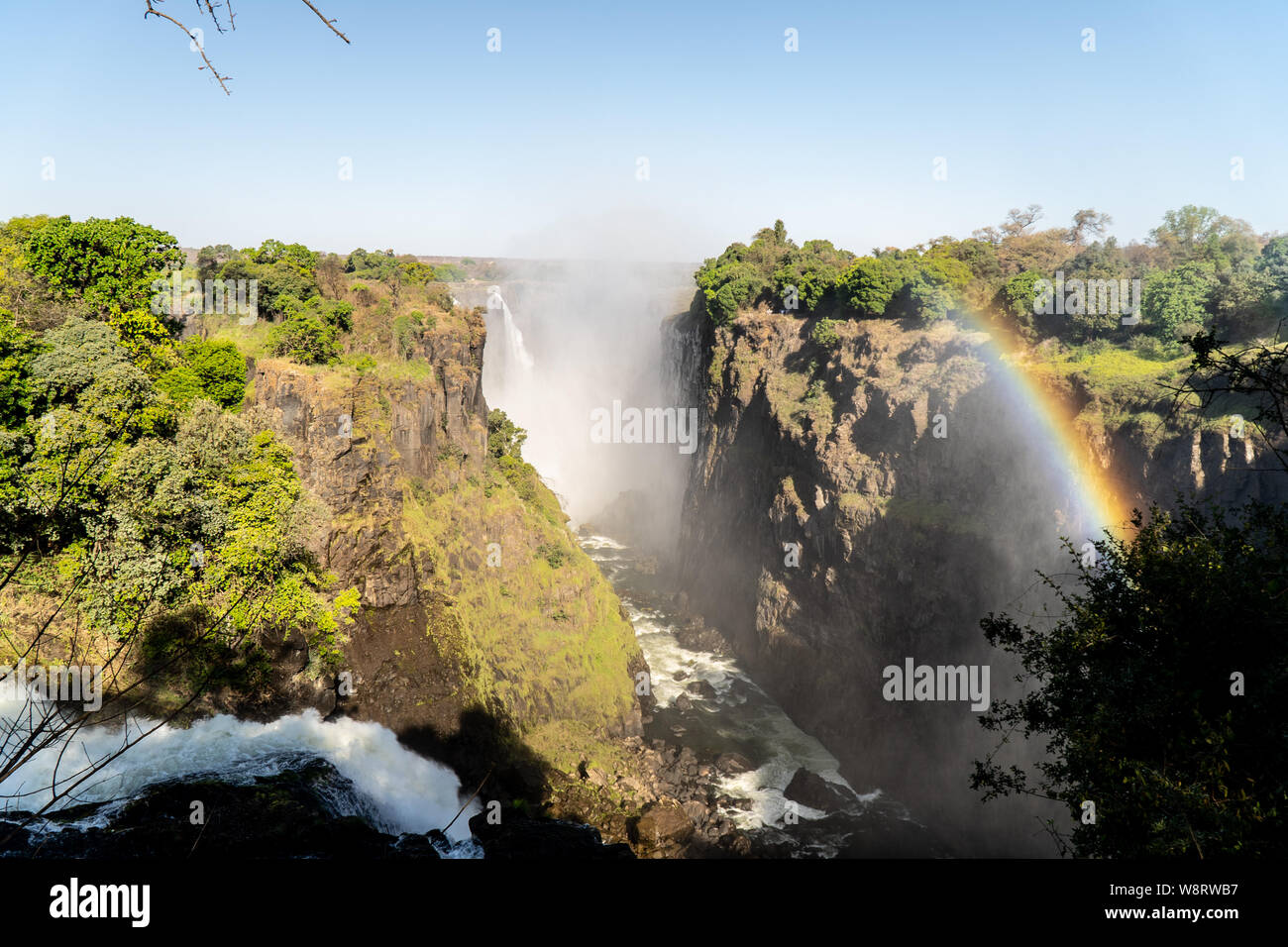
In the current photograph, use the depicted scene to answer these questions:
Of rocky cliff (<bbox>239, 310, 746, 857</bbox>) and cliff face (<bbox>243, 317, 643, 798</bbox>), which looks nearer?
rocky cliff (<bbox>239, 310, 746, 857</bbox>)

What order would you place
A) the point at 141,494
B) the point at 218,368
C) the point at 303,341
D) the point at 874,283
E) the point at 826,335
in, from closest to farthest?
the point at 141,494 < the point at 218,368 < the point at 303,341 < the point at 874,283 < the point at 826,335

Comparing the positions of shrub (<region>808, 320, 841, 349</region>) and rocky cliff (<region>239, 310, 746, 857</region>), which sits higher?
shrub (<region>808, 320, 841, 349</region>)

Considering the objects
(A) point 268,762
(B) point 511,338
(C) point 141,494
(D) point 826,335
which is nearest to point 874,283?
(D) point 826,335

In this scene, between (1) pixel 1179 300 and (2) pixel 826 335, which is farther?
(2) pixel 826 335
